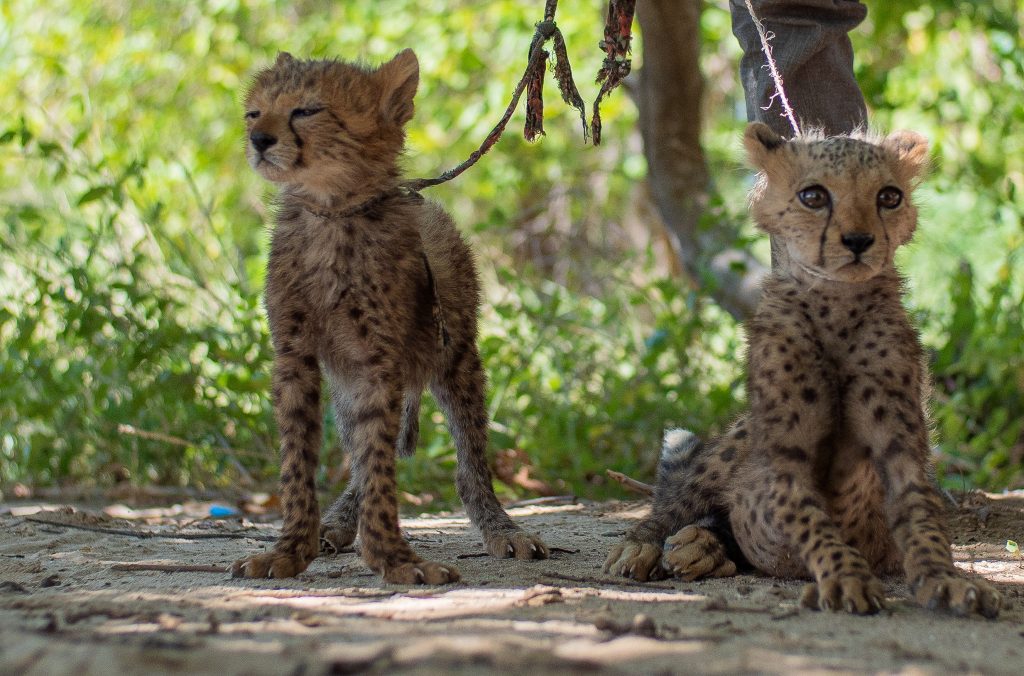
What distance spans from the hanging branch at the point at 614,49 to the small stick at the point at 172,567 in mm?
1802

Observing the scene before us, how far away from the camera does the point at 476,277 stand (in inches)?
178

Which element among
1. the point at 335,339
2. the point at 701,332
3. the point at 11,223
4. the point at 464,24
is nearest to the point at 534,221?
the point at 464,24

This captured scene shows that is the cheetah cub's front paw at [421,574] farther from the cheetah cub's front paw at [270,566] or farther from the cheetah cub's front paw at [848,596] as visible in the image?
the cheetah cub's front paw at [848,596]

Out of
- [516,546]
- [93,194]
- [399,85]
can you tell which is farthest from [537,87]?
[93,194]

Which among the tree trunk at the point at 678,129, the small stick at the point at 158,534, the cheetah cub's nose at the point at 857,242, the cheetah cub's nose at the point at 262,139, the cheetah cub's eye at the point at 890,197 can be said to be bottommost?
the small stick at the point at 158,534

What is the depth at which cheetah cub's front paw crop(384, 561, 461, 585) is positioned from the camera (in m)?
3.20

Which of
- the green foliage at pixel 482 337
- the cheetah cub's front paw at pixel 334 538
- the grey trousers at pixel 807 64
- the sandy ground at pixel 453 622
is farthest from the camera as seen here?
the green foliage at pixel 482 337

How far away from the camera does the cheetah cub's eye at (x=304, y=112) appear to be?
3.66 meters

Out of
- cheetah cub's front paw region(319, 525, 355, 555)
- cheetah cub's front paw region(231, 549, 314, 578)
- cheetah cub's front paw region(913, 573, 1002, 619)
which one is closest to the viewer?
cheetah cub's front paw region(913, 573, 1002, 619)

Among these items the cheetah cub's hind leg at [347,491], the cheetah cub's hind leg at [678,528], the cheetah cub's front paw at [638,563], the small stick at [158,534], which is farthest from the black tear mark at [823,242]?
the small stick at [158,534]

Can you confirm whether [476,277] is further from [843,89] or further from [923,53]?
[923,53]

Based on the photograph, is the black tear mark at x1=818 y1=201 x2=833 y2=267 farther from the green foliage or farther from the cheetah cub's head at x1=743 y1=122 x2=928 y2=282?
the green foliage

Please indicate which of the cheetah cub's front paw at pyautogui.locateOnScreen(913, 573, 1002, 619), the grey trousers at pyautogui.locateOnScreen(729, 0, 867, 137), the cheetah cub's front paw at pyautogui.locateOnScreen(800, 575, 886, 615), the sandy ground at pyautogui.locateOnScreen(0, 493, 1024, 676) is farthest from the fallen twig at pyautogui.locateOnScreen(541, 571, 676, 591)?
the grey trousers at pyautogui.locateOnScreen(729, 0, 867, 137)

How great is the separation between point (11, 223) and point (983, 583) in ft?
17.6
